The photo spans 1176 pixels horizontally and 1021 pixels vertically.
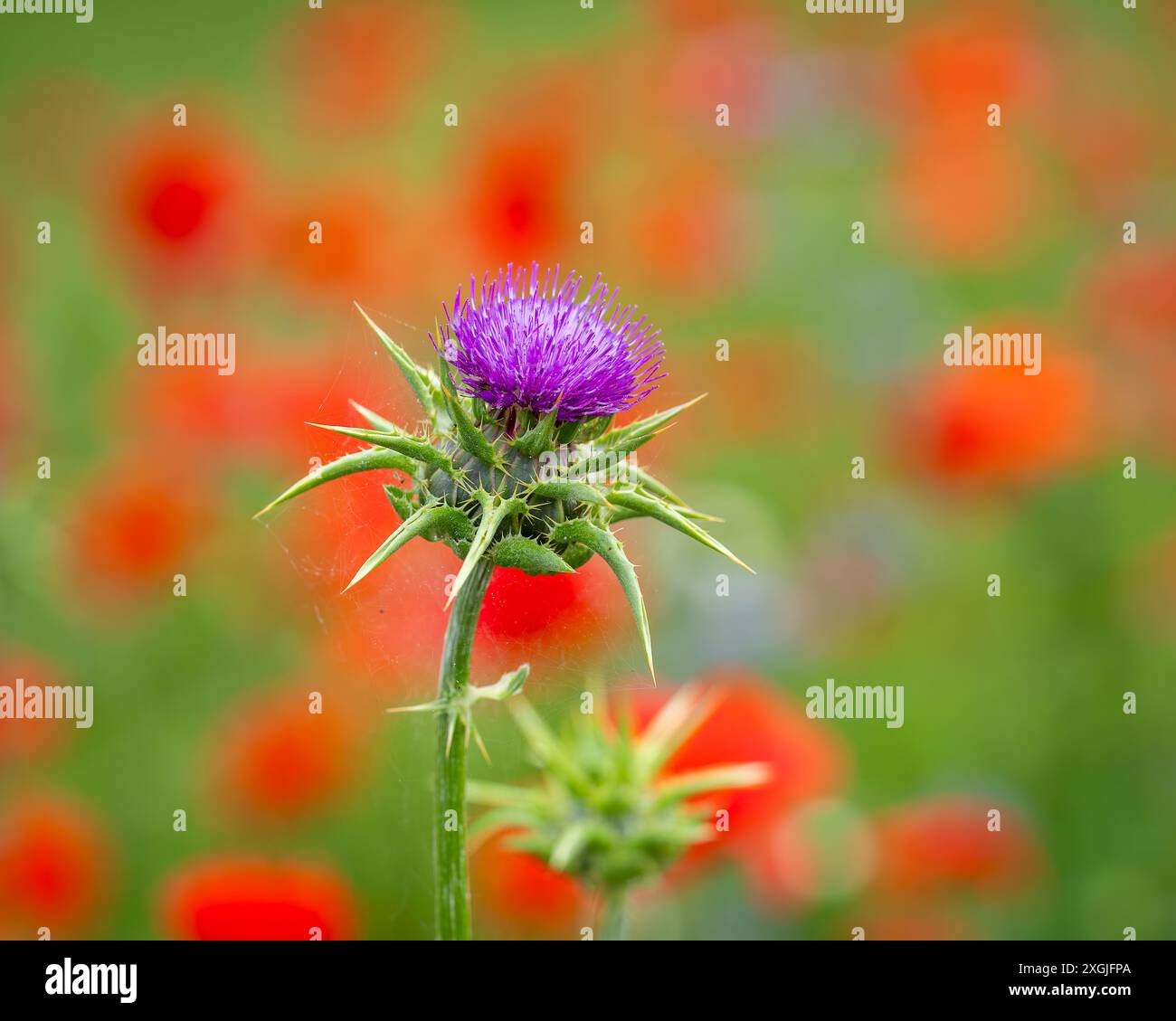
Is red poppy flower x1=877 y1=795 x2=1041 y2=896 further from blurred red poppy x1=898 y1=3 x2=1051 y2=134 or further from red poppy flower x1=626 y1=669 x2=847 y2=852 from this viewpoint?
blurred red poppy x1=898 y1=3 x2=1051 y2=134

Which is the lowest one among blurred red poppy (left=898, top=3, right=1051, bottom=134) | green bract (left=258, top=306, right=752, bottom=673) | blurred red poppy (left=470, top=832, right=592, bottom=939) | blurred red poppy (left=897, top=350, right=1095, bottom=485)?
blurred red poppy (left=470, top=832, right=592, bottom=939)

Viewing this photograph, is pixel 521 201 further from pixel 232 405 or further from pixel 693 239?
pixel 232 405

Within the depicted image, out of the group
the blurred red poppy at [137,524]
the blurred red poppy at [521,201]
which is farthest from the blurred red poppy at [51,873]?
the blurred red poppy at [521,201]

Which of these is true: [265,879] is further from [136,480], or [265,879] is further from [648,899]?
[136,480]

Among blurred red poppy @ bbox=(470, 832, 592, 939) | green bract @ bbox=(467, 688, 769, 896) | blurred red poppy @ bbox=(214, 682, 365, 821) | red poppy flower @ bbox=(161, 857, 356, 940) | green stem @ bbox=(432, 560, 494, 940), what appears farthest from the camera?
blurred red poppy @ bbox=(214, 682, 365, 821)

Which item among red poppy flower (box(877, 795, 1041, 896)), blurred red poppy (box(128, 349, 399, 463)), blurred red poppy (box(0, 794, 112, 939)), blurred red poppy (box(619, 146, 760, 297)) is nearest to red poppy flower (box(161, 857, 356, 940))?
blurred red poppy (box(0, 794, 112, 939))

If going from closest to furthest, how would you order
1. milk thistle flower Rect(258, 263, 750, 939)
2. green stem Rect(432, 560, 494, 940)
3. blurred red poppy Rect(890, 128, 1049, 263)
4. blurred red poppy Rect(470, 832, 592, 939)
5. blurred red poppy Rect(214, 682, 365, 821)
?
green stem Rect(432, 560, 494, 940)
milk thistle flower Rect(258, 263, 750, 939)
blurred red poppy Rect(470, 832, 592, 939)
blurred red poppy Rect(214, 682, 365, 821)
blurred red poppy Rect(890, 128, 1049, 263)
